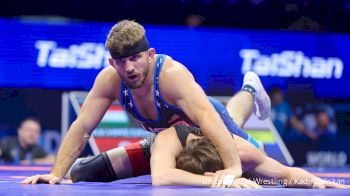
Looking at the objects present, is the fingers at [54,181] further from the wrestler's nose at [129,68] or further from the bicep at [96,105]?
the wrestler's nose at [129,68]

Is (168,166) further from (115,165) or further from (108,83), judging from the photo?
(115,165)

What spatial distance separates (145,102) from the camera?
336 centimetres

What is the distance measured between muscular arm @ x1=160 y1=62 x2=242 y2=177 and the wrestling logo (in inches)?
129

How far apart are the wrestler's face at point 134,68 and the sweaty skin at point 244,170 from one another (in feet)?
0.96

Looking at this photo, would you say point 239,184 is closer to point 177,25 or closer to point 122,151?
point 122,151

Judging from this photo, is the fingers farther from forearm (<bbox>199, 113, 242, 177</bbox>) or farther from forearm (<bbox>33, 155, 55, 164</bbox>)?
forearm (<bbox>33, 155, 55, 164</bbox>)

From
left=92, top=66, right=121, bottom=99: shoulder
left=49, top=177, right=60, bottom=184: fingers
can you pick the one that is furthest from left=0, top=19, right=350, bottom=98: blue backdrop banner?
left=49, top=177, right=60, bottom=184: fingers

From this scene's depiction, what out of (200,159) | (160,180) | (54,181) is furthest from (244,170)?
(54,181)

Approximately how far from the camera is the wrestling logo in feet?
21.2

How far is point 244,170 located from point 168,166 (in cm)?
49

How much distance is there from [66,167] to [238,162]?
2.76 ft

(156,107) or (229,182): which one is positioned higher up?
(156,107)

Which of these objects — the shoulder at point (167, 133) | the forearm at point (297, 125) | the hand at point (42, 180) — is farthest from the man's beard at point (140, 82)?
the forearm at point (297, 125)

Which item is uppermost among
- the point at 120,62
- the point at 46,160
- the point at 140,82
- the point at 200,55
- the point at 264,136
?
the point at 120,62
